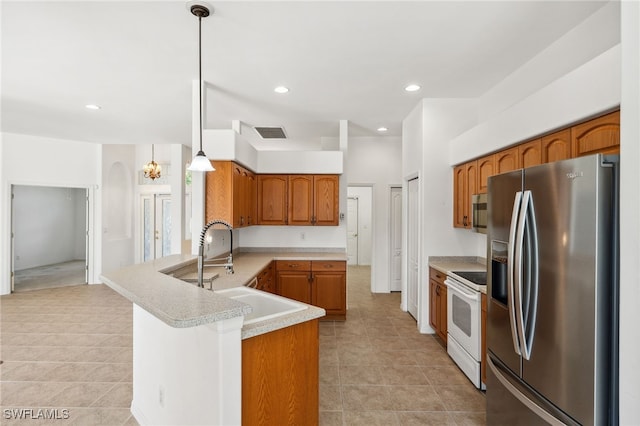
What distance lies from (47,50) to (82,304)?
3910mm

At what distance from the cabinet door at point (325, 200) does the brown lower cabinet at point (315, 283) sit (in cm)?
70

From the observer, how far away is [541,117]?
230 cm

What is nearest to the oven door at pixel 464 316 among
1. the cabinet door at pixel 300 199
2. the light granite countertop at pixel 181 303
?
the light granite countertop at pixel 181 303

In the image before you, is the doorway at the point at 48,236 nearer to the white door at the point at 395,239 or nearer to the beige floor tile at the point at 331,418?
the white door at the point at 395,239

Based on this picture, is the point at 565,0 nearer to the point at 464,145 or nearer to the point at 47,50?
the point at 464,145

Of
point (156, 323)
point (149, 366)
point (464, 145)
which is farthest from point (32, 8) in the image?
point (464, 145)

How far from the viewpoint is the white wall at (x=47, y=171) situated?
5441 millimetres

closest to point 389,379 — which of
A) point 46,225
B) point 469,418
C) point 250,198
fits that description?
point 469,418

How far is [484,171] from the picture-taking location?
3.12m

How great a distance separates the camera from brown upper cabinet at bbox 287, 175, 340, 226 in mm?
4609

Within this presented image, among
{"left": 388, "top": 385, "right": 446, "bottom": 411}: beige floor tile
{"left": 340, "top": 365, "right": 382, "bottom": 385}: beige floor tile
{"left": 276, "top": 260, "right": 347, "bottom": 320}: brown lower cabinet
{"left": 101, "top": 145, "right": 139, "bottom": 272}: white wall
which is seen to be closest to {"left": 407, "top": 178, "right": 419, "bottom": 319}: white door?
{"left": 276, "top": 260, "right": 347, "bottom": 320}: brown lower cabinet

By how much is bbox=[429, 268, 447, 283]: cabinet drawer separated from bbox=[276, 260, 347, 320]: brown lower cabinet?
1123mm

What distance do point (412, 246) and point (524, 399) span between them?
112 inches

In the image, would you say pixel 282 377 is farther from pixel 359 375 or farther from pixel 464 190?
pixel 464 190
